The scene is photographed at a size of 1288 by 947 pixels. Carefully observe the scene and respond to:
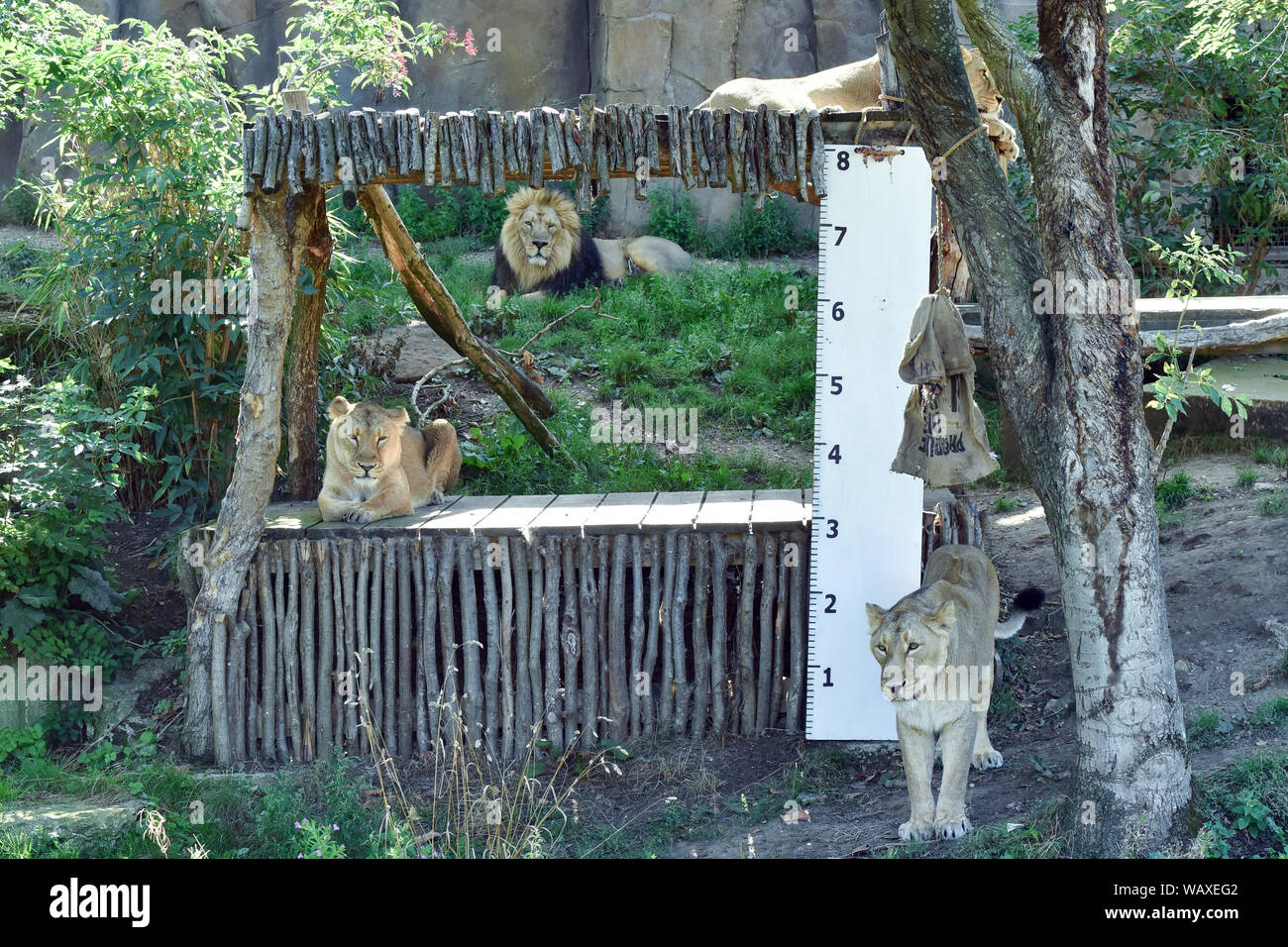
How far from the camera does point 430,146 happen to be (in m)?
5.91

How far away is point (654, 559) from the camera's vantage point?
651 centimetres

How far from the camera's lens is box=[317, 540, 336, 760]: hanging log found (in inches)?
256

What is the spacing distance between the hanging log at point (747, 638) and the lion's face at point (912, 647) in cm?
141

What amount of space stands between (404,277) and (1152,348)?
4.77m

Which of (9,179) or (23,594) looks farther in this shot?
(9,179)

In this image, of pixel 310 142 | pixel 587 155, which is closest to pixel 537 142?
pixel 587 155

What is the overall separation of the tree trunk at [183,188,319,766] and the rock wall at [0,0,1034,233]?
971 centimetres

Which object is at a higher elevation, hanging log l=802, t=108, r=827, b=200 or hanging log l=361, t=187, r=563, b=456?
hanging log l=802, t=108, r=827, b=200

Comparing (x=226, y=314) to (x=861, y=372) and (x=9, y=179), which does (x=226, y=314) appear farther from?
(x=9, y=179)

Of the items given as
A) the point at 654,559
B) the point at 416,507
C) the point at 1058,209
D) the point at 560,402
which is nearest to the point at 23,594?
the point at 416,507

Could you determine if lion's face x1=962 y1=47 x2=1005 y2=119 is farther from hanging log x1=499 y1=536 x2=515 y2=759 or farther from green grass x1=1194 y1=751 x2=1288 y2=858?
green grass x1=1194 y1=751 x2=1288 y2=858

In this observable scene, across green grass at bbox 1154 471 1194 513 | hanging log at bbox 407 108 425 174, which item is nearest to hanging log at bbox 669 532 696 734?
hanging log at bbox 407 108 425 174

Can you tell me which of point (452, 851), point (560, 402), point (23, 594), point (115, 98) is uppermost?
point (115, 98)

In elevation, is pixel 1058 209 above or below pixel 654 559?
above
